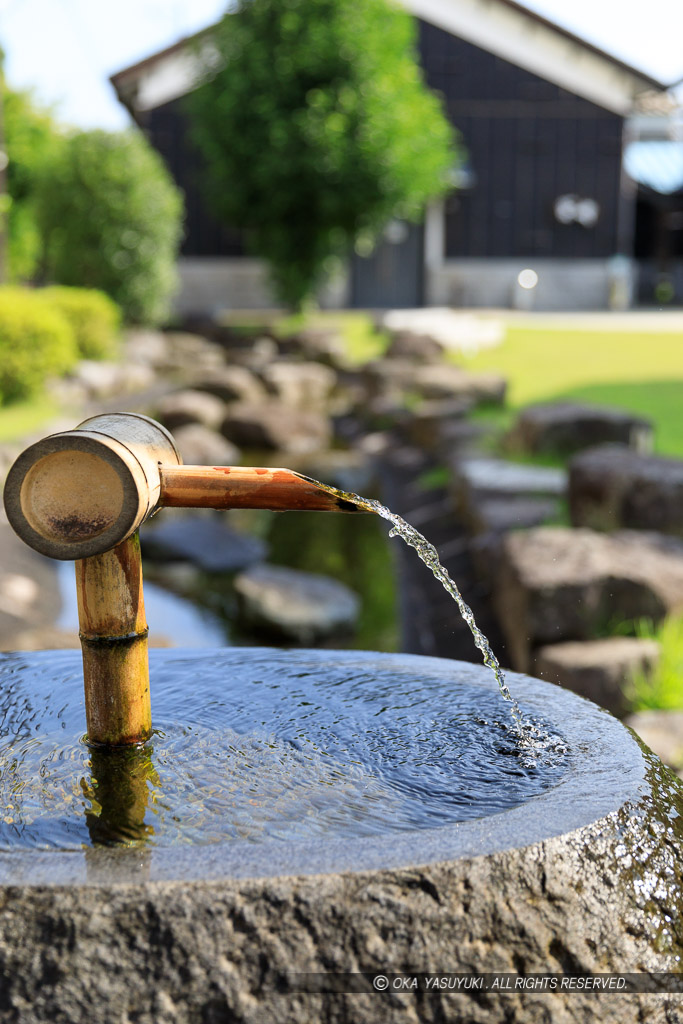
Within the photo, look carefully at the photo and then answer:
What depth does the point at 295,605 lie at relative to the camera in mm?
5730

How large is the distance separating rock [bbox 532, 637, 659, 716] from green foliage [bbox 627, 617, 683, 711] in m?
0.03

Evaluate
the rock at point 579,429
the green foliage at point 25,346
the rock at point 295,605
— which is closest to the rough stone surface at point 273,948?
the rock at point 295,605

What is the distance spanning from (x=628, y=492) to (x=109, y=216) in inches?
555

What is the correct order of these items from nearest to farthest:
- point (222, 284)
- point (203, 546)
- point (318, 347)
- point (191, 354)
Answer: point (203, 546)
point (318, 347)
point (191, 354)
point (222, 284)

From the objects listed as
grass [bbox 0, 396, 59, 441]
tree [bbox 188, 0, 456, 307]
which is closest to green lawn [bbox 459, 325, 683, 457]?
tree [bbox 188, 0, 456, 307]

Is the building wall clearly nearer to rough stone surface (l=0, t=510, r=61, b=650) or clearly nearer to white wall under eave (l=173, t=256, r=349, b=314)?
white wall under eave (l=173, t=256, r=349, b=314)

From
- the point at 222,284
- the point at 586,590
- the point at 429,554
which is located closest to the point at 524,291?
the point at 222,284

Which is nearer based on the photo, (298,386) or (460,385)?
(460,385)

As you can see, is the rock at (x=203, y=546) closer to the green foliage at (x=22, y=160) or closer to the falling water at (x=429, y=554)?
the falling water at (x=429, y=554)

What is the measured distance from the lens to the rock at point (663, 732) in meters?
3.28

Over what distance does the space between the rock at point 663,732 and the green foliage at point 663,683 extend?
0.65 feet

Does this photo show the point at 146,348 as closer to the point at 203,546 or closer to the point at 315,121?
the point at 315,121

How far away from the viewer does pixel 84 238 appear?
17.6 metres

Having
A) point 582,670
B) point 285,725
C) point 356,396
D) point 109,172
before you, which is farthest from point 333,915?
point 109,172
